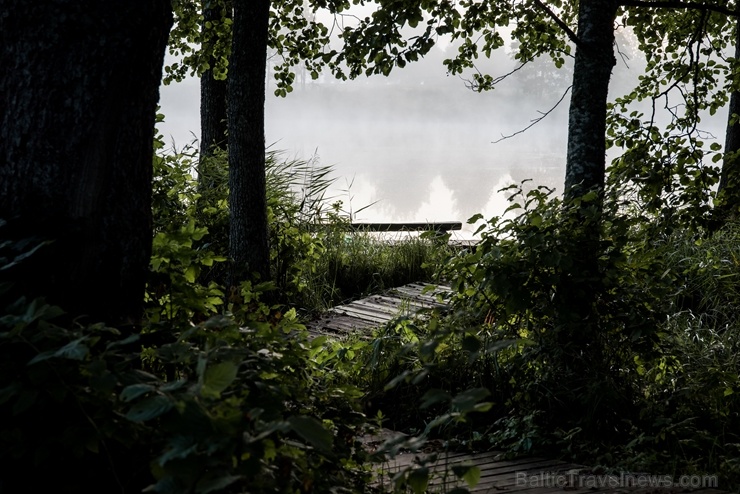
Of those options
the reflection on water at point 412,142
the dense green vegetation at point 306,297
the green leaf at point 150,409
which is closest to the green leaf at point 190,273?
the dense green vegetation at point 306,297

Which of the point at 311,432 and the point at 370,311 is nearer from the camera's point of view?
the point at 311,432

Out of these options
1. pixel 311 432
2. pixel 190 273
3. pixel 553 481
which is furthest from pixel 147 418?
pixel 553 481

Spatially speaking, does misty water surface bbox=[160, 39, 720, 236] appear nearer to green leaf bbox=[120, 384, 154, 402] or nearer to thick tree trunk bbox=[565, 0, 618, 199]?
thick tree trunk bbox=[565, 0, 618, 199]

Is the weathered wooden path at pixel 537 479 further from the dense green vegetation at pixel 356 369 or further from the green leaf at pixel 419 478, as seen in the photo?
the green leaf at pixel 419 478

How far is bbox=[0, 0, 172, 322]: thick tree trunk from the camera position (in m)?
2.11

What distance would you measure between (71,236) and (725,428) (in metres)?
3.21

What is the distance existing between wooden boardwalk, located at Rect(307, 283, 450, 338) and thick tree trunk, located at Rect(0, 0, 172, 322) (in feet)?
12.0

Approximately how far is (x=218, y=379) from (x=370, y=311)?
5.21 meters

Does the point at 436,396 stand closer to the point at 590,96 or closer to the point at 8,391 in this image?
the point at 8,391

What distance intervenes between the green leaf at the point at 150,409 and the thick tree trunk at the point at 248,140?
13.1 ft

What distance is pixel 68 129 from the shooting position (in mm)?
2123

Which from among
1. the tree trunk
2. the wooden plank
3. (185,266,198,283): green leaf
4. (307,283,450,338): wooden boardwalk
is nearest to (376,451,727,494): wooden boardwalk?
(185,266,198,283): green leaf

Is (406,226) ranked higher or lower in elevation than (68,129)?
higher

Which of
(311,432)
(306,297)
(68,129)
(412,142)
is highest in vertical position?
(412,142)
